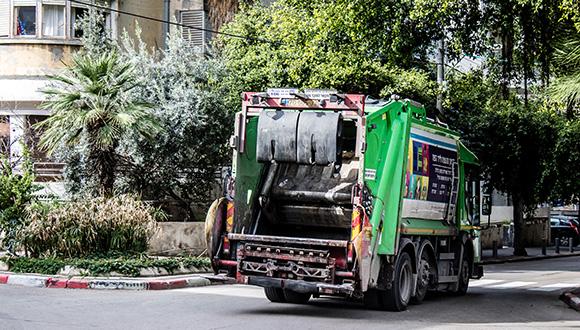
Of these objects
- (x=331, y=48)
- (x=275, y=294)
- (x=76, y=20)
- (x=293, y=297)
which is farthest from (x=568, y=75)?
(x=76, y=20)

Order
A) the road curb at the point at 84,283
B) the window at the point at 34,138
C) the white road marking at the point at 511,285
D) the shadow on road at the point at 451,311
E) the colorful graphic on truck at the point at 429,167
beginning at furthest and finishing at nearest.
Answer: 1. the window at the point at 34,138
2. the white road marking at the point at 511,285
3. the road curb at the point at 84,283
4. the colorful graphic on truck at the point at 429,167
5. the shadow on road at the point at 451,311

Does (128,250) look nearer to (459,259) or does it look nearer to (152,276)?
(152,276)

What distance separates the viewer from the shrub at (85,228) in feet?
65.8

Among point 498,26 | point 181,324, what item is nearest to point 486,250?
point 498,26

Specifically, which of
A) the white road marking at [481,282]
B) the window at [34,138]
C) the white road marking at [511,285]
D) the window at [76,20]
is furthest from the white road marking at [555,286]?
the window at [76,20]

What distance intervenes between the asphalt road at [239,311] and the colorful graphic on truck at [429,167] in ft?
6.53

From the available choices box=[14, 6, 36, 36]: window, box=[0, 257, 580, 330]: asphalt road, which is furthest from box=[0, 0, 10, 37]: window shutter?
box=[0, 257, 580, 330]: asphalt road

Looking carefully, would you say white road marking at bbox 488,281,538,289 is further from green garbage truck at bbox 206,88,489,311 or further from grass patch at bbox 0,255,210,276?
grass patch at bbox 0,255,210,276

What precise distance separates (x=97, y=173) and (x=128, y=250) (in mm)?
2949

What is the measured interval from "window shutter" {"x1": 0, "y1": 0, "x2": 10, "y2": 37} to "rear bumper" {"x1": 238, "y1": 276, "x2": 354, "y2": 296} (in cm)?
1647

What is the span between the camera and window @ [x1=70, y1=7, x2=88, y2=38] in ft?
93.4

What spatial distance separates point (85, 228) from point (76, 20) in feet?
33.9

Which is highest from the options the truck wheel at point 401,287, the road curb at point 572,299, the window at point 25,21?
the window at point 25,21

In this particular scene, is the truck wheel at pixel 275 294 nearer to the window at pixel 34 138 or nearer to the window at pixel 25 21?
the window at pixel 34 138
